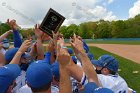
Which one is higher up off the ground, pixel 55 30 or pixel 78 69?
pixel 55 30

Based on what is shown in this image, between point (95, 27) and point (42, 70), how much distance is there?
109589 mm

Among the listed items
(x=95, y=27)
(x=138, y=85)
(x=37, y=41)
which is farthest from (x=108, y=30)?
(x=37, y=41)

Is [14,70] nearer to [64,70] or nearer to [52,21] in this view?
[64,70]

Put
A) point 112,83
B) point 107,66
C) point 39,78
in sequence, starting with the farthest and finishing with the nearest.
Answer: point 107,66
point 112,83
point 39,78

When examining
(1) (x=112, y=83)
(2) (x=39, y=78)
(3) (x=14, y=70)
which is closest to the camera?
(2) (x=39, y=78)

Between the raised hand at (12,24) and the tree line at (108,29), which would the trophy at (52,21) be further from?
the tree line at (108,29)

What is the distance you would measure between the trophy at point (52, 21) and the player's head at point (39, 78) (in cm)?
127

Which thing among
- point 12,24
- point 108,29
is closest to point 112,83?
point 12,24

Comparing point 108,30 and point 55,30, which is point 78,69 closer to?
point 55,30

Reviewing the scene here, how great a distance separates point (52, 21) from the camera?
4.91m

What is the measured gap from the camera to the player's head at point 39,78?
356 centimetres

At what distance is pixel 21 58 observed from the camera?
5.66m

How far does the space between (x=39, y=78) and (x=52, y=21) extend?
151 cm

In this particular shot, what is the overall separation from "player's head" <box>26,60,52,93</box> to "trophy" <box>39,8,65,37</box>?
127cm
